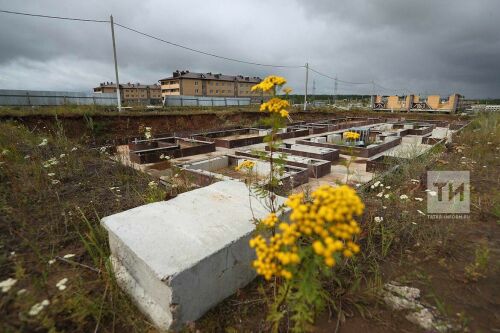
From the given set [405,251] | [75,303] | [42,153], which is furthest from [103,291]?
[42,153]

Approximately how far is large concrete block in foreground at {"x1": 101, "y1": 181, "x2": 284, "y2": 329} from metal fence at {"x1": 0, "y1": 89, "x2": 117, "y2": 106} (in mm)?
23013

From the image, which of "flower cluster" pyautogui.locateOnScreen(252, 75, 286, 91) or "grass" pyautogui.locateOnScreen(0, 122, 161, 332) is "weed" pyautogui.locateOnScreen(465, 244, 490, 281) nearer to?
"flower cluster" pyautogui.locateOnScreen(252, 75, 286, 91)

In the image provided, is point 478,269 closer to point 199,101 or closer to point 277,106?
point 277,106

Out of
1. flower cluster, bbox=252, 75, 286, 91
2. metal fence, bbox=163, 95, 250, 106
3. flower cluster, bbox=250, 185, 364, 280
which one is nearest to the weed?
flower cluster, bbox=250, 185, 364, 280

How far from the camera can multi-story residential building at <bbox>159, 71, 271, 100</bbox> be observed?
61781mm

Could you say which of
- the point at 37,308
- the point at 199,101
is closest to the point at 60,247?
the point at 37,308

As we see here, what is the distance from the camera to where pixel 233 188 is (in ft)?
9.83

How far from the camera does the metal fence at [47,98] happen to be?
22.1 m

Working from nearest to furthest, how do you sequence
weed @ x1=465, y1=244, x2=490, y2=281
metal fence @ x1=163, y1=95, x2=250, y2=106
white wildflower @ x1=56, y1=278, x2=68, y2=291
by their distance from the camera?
1. white wildflower @ x1=56, y1=278, x2=68, y2=291
2. weed @ x1=465, y1=244, x2=490, y2=281
3. metal fence @ x1=163, y1=95, x2=250, y2=106

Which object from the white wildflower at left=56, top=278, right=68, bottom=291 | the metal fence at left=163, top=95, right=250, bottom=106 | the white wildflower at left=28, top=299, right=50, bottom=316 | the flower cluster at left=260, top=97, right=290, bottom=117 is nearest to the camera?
the white wildflower at left=28, top=299, right=50, bottom=316
